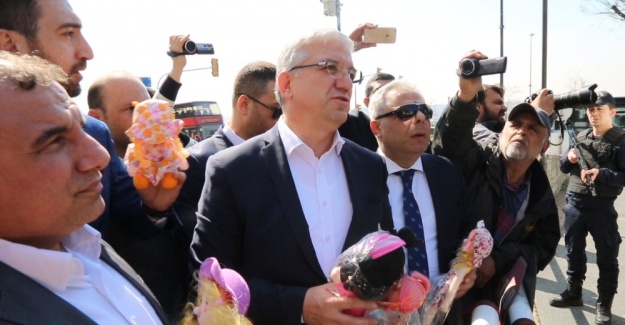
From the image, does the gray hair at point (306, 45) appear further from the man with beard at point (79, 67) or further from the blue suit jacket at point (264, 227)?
the man with beard at point (79, 67)

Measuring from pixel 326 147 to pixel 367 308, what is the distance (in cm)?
80

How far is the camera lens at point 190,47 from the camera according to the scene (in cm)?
336

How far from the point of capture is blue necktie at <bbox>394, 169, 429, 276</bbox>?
7.53 feet

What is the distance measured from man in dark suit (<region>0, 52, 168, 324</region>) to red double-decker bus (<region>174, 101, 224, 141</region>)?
26.6 metres

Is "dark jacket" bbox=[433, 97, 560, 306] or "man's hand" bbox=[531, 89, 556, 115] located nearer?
"dark jacket" bbox=[433, 97, 560, 306]

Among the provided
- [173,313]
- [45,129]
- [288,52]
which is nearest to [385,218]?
[288,52]

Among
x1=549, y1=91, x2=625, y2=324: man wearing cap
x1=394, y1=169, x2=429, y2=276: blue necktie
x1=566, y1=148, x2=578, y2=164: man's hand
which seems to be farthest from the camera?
x1=566, y1=148, x2=578, y2=164: man's hand

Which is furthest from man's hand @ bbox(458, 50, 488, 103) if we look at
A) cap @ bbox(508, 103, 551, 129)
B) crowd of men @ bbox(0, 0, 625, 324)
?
cap @ bbox(508, 103, 551, 129)

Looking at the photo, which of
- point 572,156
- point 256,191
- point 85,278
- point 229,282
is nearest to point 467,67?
point 256,191

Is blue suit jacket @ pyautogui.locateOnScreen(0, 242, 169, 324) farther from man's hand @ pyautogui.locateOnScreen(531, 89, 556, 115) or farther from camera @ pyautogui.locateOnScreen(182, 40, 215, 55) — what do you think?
man's hand @ pyautogui.locateOnScreen(531, 89, 556, 115)

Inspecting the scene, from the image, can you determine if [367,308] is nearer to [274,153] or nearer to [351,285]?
[351,285]

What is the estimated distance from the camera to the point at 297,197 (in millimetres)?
1814

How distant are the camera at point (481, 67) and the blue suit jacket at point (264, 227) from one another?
1046 mm

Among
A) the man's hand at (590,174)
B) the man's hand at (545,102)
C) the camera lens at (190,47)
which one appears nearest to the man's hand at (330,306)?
the man's hand at (545,102)
